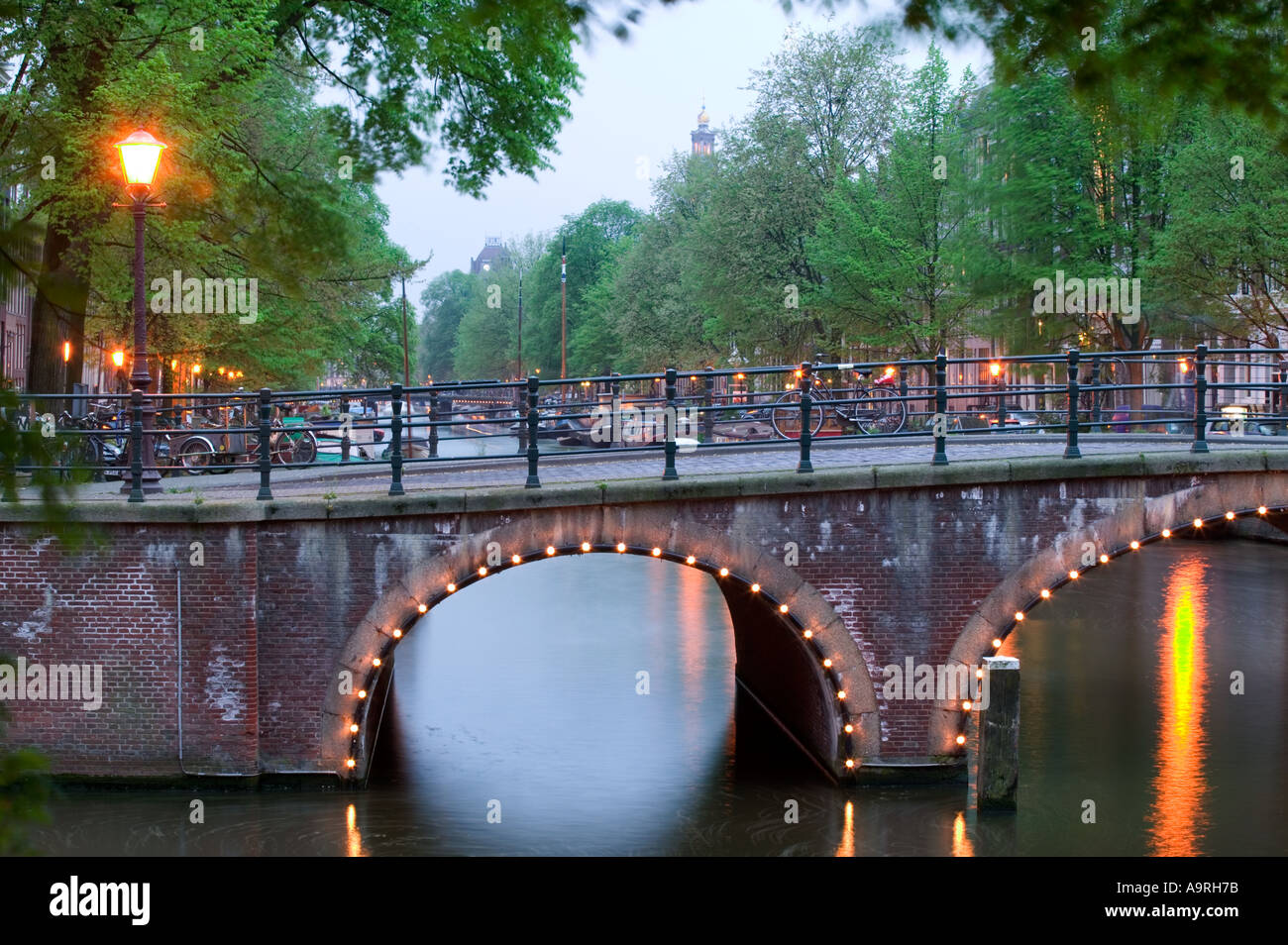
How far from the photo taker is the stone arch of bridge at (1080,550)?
42.3 feet

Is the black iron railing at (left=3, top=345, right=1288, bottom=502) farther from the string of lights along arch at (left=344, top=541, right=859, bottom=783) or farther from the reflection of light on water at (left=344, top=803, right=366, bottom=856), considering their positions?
the reflection of light on water at (left=344, top=803, right=366, bottom=856)

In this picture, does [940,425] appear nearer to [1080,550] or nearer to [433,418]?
[1080,550]

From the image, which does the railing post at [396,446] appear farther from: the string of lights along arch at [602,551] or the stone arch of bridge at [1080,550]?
the stone arch of bridge at [1080,550]

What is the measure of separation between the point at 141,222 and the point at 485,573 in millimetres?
4784

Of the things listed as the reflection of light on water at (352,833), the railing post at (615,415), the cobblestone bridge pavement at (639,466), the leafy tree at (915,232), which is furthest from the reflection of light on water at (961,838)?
the leafy tree at (915,232)

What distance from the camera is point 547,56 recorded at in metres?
5.05

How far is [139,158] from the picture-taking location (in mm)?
12469

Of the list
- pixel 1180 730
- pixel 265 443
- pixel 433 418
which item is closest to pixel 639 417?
pixel 433 418

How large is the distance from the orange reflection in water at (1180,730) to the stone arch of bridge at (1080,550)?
2.01 m

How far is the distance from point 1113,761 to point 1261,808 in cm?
174

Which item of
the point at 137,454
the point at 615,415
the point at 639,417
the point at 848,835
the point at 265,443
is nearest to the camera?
the point at 848,835

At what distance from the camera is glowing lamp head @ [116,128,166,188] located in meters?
12.5
